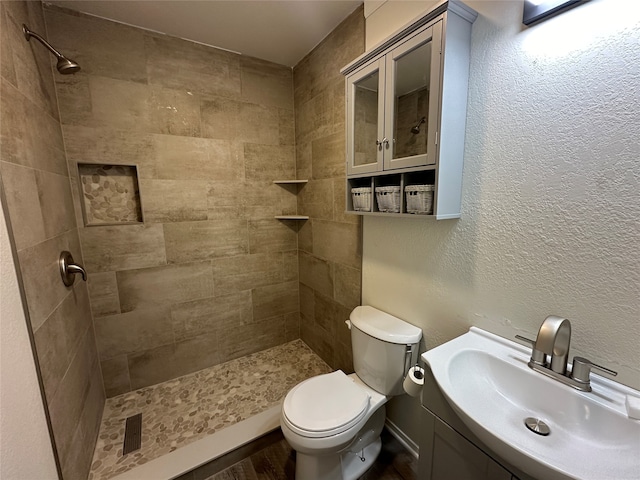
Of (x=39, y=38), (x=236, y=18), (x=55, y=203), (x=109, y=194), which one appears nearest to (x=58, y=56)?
(x=39, y=38)

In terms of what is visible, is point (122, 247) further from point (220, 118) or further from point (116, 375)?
point (220, 118)

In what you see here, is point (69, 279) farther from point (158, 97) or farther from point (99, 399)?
point (158, 97)

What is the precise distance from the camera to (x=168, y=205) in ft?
6.04

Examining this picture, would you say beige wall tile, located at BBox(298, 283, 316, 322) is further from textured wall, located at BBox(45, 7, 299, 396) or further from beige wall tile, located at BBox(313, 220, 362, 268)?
beige wall tile, located at BBox(313, 220, 362, 268)

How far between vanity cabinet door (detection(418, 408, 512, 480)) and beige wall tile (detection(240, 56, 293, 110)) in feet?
7.32

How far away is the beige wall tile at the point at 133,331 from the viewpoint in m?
1.77

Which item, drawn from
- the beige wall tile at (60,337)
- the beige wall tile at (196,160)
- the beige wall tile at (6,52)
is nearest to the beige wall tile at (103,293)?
the beige wall tile at (60,337)

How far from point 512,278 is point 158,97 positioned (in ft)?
7.27

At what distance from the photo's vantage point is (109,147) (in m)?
1.64

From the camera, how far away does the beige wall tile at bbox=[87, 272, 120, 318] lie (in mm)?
1703

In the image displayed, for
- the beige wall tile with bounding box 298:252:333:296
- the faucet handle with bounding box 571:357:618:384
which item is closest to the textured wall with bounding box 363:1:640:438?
the faucet handle with bounding box 571:357:618:384

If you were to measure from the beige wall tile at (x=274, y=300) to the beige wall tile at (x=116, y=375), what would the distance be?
0.94 meters

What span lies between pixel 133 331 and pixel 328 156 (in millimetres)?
1830

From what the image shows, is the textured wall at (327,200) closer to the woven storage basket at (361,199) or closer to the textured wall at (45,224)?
the woven storage basket at (361,199)
